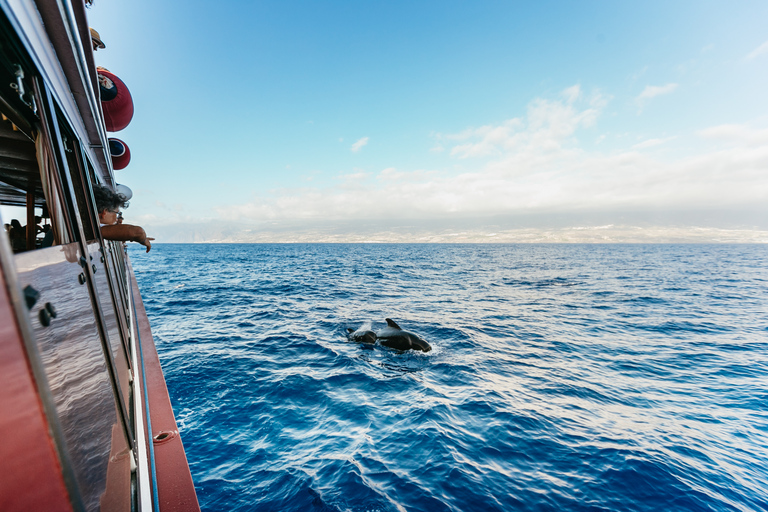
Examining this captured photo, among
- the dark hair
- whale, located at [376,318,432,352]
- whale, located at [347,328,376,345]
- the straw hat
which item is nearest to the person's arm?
the dark hair

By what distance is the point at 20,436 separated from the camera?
607mm

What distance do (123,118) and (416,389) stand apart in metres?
8.48

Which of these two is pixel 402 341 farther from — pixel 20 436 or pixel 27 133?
pixel 20 436

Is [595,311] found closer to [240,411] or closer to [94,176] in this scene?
[240,411]

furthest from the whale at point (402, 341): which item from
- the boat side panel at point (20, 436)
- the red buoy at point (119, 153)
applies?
the boat side panel at point (20, 436)

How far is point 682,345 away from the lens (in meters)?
12.8

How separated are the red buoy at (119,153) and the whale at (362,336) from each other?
8.59 m

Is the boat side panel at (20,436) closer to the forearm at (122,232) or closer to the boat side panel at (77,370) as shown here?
the boat side panel at (77,370)

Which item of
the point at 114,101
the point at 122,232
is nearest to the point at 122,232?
the point at 122,232

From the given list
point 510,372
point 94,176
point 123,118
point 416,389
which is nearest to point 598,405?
point 510,372

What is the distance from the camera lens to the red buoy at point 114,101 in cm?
530

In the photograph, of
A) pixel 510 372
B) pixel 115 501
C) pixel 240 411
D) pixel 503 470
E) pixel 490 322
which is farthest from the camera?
pixel 490 322

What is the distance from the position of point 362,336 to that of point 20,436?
38.8 feet

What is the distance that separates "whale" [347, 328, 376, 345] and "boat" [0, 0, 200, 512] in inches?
352
